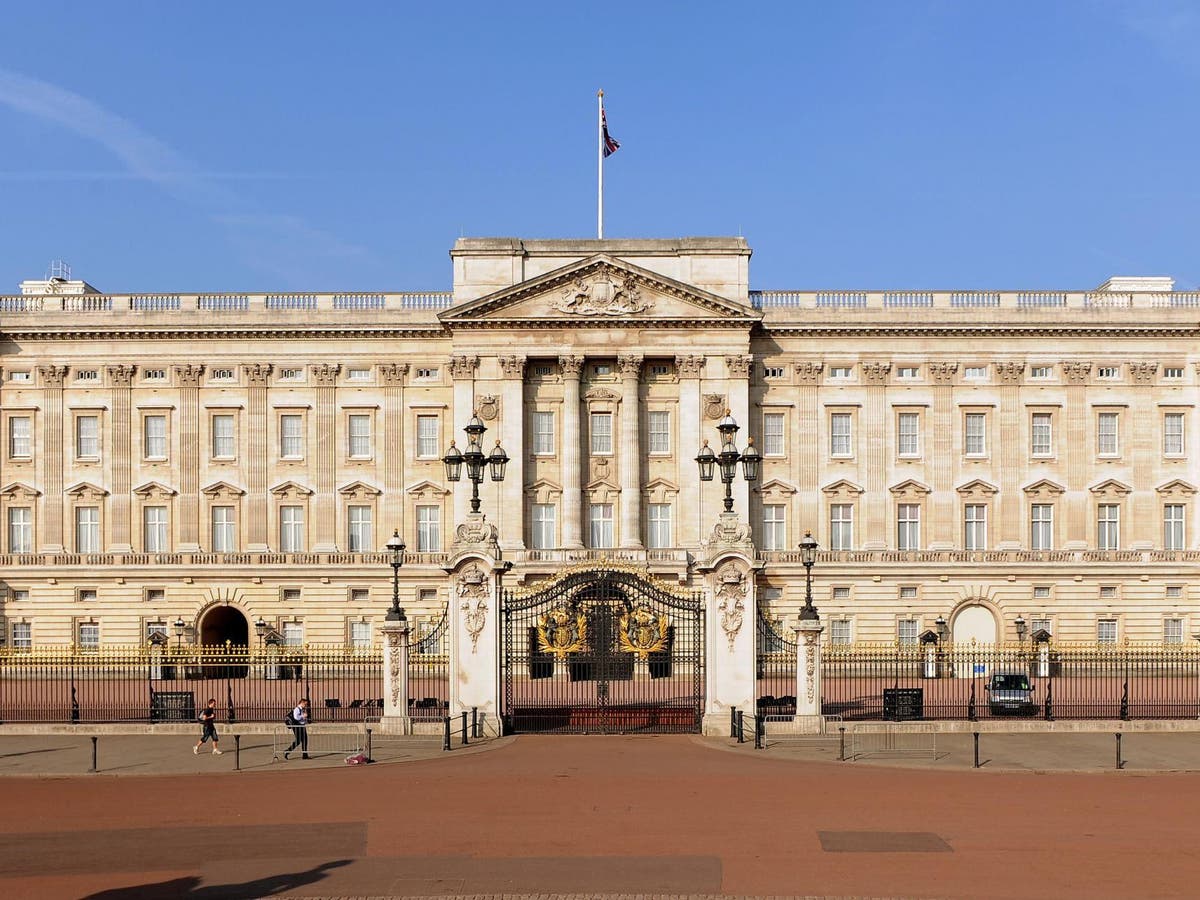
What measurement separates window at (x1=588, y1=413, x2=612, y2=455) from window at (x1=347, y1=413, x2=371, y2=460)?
1095 centimetres

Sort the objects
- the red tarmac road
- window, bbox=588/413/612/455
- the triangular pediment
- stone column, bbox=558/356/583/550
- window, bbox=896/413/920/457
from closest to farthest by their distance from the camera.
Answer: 1. the red tarmac road
2. the triangular pediment
3. stone column, bbox=558/356/583/550
4. window, bbox=588/413/612/455
5. window, bbox=896/413/920/457

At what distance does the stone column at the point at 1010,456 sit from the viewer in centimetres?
5866

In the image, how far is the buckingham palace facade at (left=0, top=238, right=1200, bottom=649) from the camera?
57906 mm

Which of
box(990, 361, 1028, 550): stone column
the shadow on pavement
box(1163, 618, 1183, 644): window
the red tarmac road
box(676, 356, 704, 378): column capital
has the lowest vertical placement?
box(1163, 618, 1183, 644): window

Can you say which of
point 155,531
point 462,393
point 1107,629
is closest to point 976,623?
point 1107,629

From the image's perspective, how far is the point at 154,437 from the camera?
59.8m

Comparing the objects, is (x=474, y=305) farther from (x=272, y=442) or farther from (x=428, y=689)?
(x=428, y=689)

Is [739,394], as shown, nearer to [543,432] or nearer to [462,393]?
[543,432]

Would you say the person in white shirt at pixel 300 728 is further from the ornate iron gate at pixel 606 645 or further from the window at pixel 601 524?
the window at pixel 601 524

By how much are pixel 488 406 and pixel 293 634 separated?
1447cm

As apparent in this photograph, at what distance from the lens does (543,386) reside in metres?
58.7

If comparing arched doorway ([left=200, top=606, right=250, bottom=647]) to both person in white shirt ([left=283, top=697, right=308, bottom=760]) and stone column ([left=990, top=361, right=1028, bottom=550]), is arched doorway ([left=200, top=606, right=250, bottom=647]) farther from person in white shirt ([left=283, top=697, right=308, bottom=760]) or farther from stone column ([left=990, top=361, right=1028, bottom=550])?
stone column ([left=990, top=361, right=1028, bottom=550])

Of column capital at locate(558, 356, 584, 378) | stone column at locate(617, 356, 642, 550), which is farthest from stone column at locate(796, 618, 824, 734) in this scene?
column capital at locate(558, 356, 584, 378)

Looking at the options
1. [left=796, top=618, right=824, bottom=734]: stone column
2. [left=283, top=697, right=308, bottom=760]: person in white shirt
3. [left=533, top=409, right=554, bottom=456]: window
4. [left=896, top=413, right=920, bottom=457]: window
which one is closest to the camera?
[left=283, top=697, right=308, bottom=760]: person in white shirt
